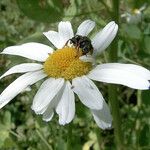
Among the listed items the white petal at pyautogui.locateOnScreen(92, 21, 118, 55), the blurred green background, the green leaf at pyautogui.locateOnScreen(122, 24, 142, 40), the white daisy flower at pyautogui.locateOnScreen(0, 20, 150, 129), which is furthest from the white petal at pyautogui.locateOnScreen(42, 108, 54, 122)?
the green leaf at pyautogui.locateOnScreen(122, 24, 142, 40)

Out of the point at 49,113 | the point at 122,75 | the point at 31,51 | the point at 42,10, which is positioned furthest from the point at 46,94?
the point at 42,10

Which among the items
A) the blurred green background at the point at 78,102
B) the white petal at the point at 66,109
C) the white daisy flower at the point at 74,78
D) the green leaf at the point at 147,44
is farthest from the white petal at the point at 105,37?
the green leaf at the point at 147,44

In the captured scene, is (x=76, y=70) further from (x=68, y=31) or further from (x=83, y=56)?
(x=68, y=31)

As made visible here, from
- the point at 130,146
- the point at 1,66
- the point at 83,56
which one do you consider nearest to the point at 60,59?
the point at 83,56

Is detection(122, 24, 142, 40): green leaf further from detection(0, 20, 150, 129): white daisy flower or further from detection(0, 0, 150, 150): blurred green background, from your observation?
detection(0, 20, 150, 129): white daisy flower

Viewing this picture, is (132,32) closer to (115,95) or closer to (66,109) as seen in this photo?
(115,95)

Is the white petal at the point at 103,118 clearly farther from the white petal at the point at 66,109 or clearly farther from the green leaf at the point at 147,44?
the green leaf at the point at 147,44
